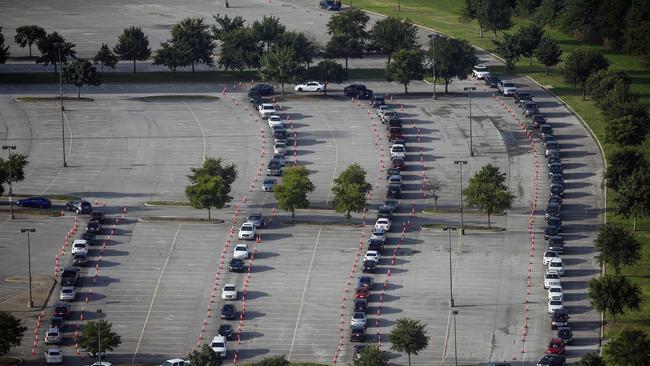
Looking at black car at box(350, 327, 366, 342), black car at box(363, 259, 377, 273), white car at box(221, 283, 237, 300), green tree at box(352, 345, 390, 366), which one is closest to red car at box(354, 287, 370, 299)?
black car at box(363, 259, 377, 273)

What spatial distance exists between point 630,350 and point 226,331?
38.9 metres

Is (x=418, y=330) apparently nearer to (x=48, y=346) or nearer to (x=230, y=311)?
(x=230, y=311)

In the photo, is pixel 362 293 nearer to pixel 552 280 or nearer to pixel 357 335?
pixel 357 335

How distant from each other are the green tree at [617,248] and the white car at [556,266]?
4358 mm

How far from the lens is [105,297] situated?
635ft

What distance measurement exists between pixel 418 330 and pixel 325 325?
13.3m

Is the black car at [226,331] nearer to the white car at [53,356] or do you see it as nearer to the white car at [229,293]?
the white car at [229,293]

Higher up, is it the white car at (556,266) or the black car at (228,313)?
the white car at (556,266)

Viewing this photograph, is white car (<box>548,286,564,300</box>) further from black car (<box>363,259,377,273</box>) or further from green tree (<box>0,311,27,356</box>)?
green tree (<box>0,311,27,356</box>)

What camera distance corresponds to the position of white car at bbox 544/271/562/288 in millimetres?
193250

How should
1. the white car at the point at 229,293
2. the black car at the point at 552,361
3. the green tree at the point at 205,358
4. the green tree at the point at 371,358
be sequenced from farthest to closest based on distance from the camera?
the white car at the point at 229,293 < the black car at the point at 552,361 < the green tree at the point at 205,358 < the green tree at the point at 371,358

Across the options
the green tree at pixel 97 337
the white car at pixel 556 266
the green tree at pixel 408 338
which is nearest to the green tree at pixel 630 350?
the green tree at pixel 408 338

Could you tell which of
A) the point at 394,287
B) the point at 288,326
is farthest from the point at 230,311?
the point at 394,287

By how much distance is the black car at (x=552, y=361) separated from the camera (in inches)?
6831
